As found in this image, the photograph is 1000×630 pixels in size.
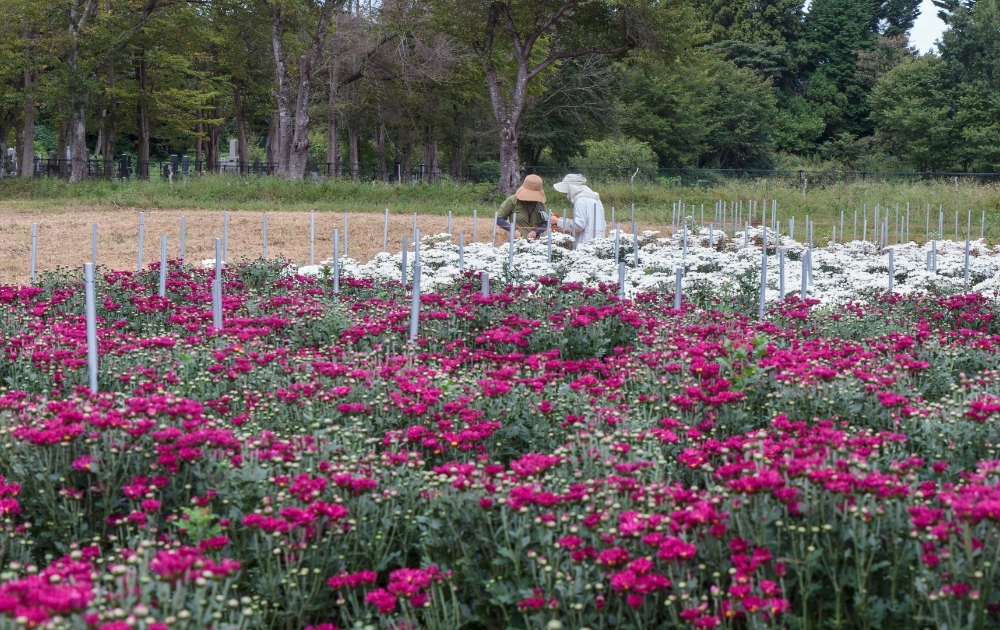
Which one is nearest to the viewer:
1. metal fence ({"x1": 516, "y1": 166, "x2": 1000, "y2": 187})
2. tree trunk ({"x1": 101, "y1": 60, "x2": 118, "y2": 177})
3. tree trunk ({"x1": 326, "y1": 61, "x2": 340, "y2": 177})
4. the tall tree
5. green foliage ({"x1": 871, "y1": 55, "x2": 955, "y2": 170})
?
the tall tree

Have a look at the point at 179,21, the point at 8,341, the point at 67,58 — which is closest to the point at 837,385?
the point at 8,341

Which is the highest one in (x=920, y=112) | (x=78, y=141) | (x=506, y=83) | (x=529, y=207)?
(x=920, y=112)

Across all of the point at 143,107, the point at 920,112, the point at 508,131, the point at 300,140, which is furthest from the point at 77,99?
the point at 920,112

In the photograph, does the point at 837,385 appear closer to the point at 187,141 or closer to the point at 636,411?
the point at 636,411

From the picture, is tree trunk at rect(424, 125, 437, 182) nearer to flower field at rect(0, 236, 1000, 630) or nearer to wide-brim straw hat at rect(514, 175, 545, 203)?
wide-brim straw hat at rect(514, 175, 545, 203)

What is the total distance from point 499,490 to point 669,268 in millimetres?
7972

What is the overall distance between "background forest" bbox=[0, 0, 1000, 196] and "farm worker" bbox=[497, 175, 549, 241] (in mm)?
14004

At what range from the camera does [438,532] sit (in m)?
3.46

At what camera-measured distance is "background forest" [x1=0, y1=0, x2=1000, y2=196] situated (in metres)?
29.2

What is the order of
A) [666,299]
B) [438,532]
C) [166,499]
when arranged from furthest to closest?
[666,299] < [166,499] < [438,532]

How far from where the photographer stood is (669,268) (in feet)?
36.1

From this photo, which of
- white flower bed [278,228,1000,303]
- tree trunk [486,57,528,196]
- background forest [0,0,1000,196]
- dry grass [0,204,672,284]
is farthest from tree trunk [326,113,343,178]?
white flower bed [278,228,1000,303]

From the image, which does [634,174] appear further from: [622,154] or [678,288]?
[678,288]

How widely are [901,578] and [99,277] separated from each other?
825cm
